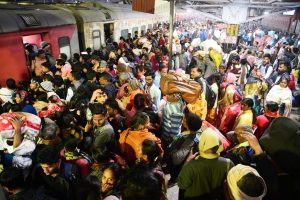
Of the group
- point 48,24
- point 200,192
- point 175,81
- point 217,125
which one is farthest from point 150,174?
point 48,24

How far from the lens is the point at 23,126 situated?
324 centimetres

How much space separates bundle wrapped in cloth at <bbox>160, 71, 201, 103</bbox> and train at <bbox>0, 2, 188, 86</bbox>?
4002 millimetres

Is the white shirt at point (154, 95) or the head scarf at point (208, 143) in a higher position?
the head scarf at point (208, 143)

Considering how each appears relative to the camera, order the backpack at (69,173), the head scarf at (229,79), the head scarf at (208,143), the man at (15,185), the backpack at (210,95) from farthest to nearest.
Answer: the head scarf at (229,79) → the backpack at (210,95) → the backpack at (69,173) → the head scarf at (208,143) → the man at (15,185)

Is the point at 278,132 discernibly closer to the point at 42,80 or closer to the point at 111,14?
the point at 42,80

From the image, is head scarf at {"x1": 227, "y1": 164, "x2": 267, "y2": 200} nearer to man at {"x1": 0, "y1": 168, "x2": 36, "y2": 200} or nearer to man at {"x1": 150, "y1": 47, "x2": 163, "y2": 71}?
man at {"x1": 0, "y1": 168, "x2": 36, "y2": 200}

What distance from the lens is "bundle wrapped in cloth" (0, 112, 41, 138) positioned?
120 inches

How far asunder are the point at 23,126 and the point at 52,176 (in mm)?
1131

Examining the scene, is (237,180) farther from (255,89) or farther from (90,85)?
(255,89)

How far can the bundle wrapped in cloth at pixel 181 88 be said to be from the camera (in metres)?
3.91

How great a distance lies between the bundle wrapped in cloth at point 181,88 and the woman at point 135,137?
910 mm

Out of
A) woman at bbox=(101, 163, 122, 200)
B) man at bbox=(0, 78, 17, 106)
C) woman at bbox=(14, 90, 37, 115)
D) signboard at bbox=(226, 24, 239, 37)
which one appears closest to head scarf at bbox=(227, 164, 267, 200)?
woman at bbox=(101, 163, 122, 200)

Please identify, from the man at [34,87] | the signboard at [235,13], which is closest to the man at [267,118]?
the man at [34,87]

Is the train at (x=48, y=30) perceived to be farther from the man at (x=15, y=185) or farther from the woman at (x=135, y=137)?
the man at (x=15, y=185)
